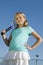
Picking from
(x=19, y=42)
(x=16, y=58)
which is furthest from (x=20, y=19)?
(x=16, y=58)

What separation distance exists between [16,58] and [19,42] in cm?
24

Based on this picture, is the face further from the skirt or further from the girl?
the skirt

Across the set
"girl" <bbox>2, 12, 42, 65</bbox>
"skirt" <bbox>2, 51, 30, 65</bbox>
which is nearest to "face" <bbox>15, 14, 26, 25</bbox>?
"girl" <bbox>2, 12, 42, 65</bbox>

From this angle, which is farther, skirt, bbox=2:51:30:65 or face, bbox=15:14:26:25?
face, bbox=15:14:26:25

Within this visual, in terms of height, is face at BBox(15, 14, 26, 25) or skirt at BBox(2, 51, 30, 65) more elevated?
face at BBox(15, 14, 26, 25)

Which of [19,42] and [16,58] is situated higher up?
[19,42]

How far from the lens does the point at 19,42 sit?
10.4 ft

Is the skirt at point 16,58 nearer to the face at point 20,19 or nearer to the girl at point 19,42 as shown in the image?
the girl at point 19,42

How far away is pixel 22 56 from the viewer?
310 centimetres

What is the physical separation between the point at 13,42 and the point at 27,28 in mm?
307

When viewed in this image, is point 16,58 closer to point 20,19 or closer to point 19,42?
point 19,42

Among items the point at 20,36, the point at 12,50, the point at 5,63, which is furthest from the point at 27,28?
the point at 5,63

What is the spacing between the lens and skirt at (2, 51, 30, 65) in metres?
3.08

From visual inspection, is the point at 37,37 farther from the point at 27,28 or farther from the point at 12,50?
the point at 12,50
